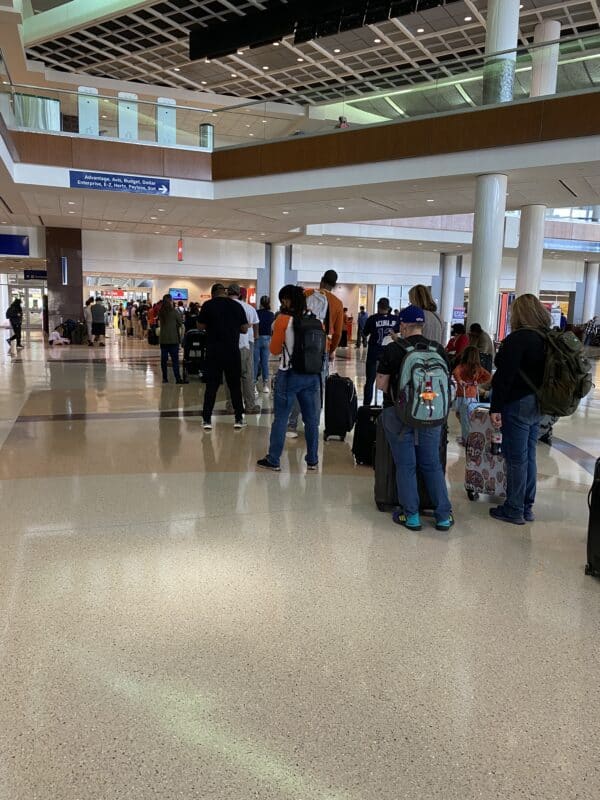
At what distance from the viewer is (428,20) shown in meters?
16.4

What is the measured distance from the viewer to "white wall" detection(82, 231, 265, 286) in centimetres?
2370

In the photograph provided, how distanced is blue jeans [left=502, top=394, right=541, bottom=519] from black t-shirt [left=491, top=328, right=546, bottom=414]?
8 cm

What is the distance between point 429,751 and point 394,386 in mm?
2403

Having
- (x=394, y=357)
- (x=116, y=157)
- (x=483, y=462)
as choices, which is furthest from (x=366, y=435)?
(x=116, y=157)

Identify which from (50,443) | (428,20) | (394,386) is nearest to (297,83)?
(428,20)

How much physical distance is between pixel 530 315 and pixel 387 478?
1.55 metres

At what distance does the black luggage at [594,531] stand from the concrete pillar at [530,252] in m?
10.9

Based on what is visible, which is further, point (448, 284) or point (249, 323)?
point (448, 284)

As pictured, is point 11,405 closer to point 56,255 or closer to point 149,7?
point 149,7

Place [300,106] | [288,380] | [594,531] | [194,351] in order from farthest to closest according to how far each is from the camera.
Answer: [194,351] → [300,106] → [288,380] → [594,531]

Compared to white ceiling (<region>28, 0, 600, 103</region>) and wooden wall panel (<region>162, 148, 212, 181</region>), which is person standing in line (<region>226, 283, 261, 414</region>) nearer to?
white ceiling (<region>28, 0, 600, 103</region>)

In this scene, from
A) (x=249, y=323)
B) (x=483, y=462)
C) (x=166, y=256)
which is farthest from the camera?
(x=166, y=256)

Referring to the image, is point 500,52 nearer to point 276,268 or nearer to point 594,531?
point 594,531

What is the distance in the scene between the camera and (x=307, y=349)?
5277 mm
